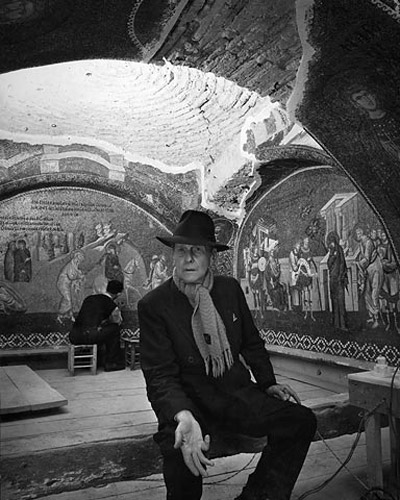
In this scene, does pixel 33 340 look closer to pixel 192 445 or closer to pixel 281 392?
pixel 281 392

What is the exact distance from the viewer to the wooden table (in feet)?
11.5

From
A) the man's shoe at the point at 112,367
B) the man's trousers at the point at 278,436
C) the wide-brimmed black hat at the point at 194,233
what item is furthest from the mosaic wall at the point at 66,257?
the man's trousers at the point at 278,436

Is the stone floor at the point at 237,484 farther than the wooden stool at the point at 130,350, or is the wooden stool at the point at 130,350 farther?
the wooden stool at the point at 130,350

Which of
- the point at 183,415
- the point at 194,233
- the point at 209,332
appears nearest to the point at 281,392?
the point at 209,332

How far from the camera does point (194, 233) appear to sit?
9.09 ft

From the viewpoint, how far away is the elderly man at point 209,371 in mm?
2605

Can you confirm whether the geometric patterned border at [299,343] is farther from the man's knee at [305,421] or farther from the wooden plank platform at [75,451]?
the man's knee at [305,421]

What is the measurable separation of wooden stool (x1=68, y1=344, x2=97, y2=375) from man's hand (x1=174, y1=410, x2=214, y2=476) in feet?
20.4

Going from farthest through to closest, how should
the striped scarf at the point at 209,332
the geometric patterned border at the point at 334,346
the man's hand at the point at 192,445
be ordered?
1. the geometric patterned border at the point at 334,346
2. the striped scarf at the point at 209,332
3. the man's hand at the point at 192,445

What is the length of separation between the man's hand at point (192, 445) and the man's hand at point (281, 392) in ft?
2.06

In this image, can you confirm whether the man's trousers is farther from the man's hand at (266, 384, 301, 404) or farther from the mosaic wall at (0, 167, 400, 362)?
the mosaic wall at (0, 167, 400, 362)

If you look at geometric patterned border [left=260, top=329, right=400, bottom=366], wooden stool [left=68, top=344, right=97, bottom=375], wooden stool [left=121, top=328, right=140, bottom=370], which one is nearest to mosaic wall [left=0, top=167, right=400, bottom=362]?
geometric patterned border [left=260, top=329, right=400, bottom=366]

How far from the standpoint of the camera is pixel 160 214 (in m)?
10.0

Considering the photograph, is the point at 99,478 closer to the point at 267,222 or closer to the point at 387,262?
the point at 387,262
